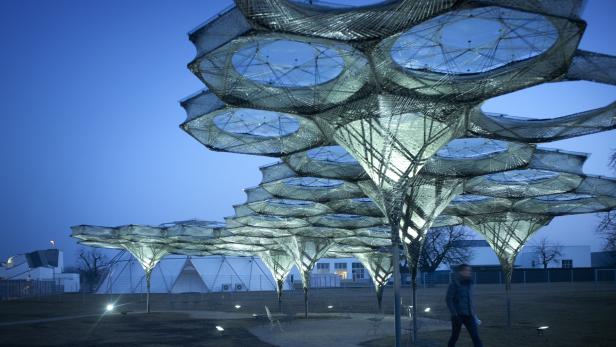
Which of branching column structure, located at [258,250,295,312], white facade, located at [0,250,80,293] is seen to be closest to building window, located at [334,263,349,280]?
white facade, located at [0,250,80,293]

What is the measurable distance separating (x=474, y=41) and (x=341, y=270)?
14131 cm

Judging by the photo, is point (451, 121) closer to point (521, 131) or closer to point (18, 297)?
point (521, 131)

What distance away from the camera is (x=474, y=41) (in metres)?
20.0

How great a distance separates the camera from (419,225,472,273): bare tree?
111 metres

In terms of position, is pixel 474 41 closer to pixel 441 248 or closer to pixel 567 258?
pixel 441 248

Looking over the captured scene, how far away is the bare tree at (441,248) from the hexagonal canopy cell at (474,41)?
298ft

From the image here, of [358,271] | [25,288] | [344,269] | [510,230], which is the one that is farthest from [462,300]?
[358,271]

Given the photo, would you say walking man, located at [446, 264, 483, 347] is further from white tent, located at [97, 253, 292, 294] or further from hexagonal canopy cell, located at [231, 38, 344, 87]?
white tent, located at [97, 253, 292, 294]

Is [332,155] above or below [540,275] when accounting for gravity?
above

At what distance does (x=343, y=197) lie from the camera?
136 feet

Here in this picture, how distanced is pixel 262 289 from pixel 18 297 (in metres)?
42.6

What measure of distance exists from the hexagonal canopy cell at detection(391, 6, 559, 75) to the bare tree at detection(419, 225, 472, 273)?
90958mm

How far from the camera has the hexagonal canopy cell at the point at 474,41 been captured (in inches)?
695

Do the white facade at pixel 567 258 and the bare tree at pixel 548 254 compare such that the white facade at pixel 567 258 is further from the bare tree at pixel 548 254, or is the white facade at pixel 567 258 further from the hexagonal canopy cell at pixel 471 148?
the hexagonal canopy cell at pixel 471 148
